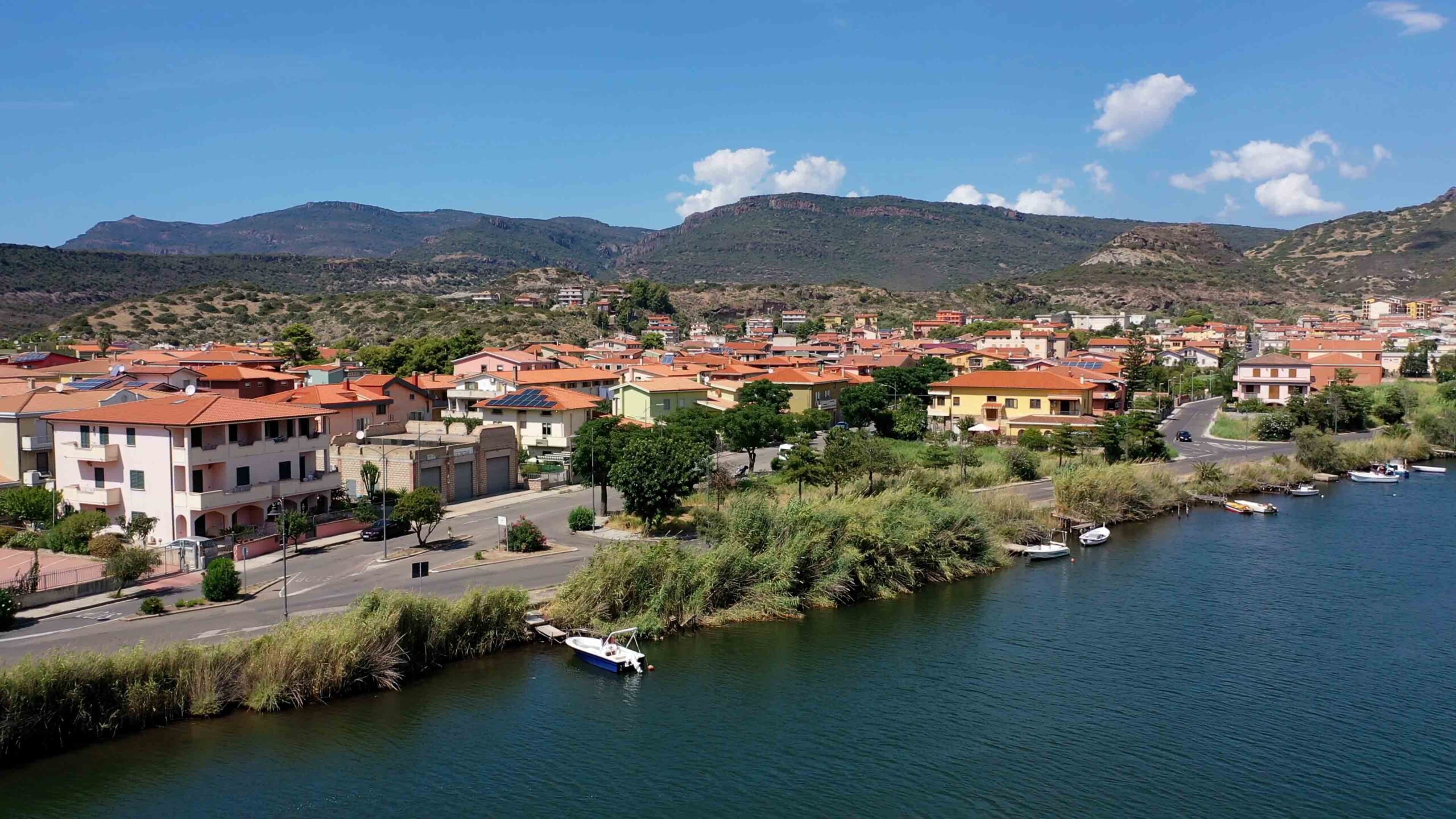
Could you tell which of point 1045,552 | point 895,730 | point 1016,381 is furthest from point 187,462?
point 1016,381

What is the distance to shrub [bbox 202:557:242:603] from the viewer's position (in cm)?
2655

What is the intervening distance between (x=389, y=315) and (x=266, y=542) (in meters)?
96.2

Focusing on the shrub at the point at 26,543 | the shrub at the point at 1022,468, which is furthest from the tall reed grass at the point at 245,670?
the shrub at the point at 1022,468

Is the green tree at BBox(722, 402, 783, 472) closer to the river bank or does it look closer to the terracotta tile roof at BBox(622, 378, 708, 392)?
the terracotta tile roof at BBox(622, 378, 708, 392)

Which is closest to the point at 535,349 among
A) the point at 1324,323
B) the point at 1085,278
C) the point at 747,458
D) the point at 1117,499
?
the point at 747,458

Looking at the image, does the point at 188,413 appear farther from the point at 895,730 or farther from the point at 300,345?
the point at 300,345

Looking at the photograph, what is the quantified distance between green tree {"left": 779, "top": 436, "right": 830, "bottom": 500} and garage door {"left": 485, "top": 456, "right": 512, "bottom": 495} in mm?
12241

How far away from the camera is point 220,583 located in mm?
26562

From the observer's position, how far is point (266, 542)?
3266 cm

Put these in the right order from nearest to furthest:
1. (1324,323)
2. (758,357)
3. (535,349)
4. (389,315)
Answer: (535,349), (758,357), (389,315), (1324,323)

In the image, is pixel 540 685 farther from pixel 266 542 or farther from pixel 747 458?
pixel 747 458

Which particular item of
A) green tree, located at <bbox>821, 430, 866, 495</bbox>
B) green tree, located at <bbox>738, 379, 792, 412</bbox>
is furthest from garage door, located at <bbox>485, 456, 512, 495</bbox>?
green tree, located at <bbox>738, 379, 792, 412</bbox>

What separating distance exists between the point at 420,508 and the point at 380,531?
10.1ft

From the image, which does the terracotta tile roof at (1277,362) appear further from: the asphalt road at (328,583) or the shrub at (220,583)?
the shrub at (220,583)
